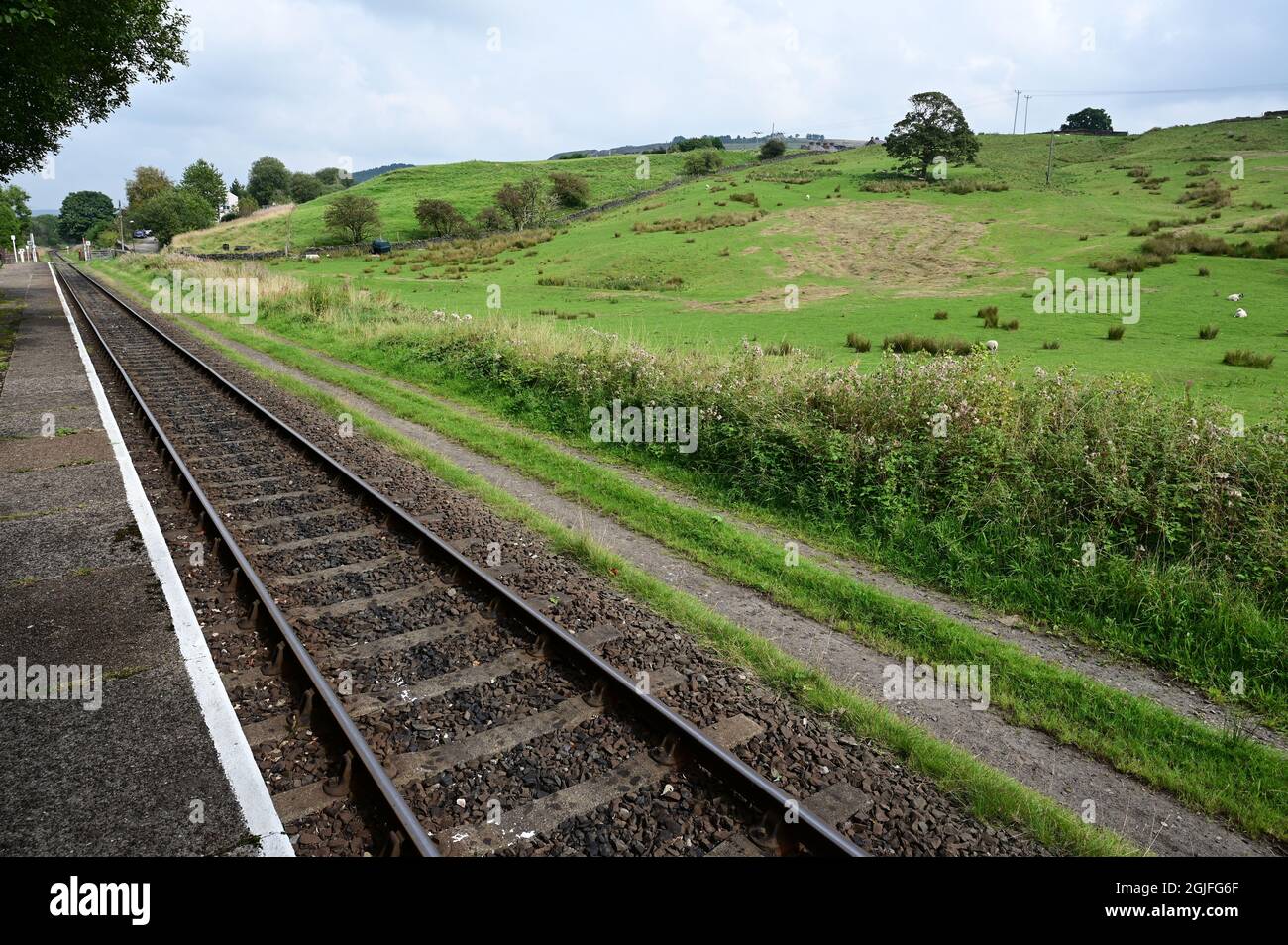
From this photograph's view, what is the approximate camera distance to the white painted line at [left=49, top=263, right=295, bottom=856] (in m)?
4.21

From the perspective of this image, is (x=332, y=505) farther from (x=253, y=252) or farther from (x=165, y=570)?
(x=253, y=252)

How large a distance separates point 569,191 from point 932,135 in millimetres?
43405

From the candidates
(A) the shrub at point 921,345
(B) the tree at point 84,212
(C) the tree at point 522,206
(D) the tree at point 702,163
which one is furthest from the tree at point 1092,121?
(B) the tree at point 84,212

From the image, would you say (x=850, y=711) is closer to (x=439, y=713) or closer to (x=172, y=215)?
(x=439, y=713)

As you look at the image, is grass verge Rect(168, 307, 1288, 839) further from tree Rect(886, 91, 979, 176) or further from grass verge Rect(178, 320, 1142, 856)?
tree Rect(886, 91, 979, 176)

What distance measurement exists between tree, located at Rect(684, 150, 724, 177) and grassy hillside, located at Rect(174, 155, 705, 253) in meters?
4.96

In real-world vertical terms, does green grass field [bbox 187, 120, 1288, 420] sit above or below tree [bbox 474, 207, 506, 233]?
below

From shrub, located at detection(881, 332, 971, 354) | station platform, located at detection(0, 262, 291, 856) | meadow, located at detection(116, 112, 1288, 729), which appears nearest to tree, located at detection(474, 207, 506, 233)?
meadow, located at detection(116, 112, 1288, 729)

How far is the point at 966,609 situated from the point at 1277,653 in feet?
8.22

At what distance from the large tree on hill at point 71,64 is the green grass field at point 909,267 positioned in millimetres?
13503

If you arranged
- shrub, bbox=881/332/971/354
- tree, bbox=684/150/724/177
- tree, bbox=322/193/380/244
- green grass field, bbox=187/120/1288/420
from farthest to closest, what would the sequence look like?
tree, bbox=684/150/724/177 < tree, bbox=322/193/380/244 < green grass field, bbox=187/120/1288/420 < shrub, bbox=881/332/971/354

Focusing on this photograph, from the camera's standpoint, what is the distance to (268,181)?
530 feet

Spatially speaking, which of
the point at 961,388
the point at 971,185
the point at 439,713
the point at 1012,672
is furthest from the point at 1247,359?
the point at 971,185

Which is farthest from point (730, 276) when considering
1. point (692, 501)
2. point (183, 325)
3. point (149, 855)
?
point (149, 855)
